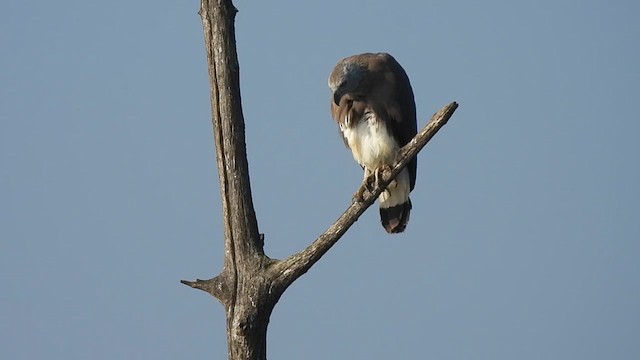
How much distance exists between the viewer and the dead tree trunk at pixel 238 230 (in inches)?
231

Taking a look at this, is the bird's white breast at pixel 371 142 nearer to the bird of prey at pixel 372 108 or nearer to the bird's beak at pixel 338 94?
the bird of prey at pixel 372 108

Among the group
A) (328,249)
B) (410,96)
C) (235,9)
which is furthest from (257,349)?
(410,96)

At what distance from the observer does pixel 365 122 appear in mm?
7461

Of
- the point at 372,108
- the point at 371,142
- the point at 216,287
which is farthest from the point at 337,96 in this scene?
the point at 216,287

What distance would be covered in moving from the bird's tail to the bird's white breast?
410 millimetres

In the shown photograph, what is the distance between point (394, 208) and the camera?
790 centimetres

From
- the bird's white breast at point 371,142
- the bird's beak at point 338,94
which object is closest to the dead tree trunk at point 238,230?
the bird's white breast at point 371,142

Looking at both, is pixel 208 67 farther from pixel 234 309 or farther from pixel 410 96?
pixel 410 96

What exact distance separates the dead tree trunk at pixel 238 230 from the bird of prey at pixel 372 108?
1.30 m

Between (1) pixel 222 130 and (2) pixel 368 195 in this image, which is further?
(2) pixel 368 195

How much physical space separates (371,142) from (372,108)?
0.24 m

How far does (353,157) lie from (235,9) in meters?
1.99

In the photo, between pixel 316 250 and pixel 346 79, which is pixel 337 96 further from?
pixel 316 250

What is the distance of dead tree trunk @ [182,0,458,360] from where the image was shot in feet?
19.2
